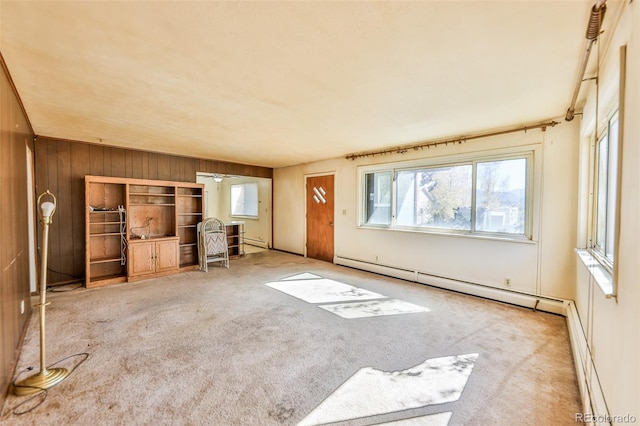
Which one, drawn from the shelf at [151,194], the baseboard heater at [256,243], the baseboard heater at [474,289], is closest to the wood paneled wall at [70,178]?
the shelf at [151,194]

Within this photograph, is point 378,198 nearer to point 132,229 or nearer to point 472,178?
point 472,178

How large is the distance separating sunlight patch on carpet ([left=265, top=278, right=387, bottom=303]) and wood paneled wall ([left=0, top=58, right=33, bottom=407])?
2.71m

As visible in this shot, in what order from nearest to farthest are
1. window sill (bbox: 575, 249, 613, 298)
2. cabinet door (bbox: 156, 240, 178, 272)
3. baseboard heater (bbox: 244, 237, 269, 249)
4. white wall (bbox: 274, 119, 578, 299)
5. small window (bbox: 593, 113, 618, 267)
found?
window sill (bbox: 575, 249, 613, 298), small window (bbox: 593, 113, 618, 267), white wall (bbox: 274, 119, 578, 299), cabinet door (bbox: 156, 240, 178, 272), baseboard heater (bbox: 244, 237, 269, 249)

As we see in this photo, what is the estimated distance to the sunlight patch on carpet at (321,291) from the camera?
3.83 meters

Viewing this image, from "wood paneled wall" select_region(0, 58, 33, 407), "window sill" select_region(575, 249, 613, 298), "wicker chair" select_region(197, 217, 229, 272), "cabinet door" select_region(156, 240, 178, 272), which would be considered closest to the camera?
"window sill" select_region(575, 249, 613, 298)

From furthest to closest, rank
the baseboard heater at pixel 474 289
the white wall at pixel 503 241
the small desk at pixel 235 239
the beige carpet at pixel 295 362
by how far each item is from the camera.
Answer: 1. the small desk at pixel 235 239
2. the baseboard heater at pixel 474 289
3. the white wall at pixel 503 241
4. the beige carpet at pixel 295 362

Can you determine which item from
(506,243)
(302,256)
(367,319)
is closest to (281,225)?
(302,256)

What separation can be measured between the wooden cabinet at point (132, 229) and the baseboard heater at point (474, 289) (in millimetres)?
3656

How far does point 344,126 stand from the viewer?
3.61 m

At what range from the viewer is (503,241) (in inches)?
146

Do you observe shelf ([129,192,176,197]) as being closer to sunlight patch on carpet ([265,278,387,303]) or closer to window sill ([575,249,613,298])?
sunlight patch on carpet ([265,278,387,303])

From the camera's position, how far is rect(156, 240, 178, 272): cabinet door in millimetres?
4949

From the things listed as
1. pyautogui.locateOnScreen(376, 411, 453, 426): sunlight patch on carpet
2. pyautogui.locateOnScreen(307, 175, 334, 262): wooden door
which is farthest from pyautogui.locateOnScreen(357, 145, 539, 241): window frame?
pyautogui.locateOnScreen(376, 411, 453, 426): sunlight patch on carpet

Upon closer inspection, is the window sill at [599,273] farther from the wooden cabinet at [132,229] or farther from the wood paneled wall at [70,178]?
the wood paneled wall at [70,178]
